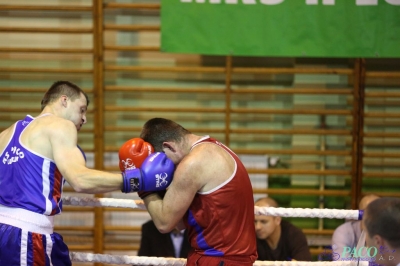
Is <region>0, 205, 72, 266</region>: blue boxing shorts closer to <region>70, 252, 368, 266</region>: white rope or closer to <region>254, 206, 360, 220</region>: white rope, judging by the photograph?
<region>70, 252, 368, 266</region>: white rope

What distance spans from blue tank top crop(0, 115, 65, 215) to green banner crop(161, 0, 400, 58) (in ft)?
8.13

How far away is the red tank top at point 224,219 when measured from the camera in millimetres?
2904

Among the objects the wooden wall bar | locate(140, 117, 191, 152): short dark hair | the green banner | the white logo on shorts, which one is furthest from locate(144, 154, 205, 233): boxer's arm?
the wooden wall bar

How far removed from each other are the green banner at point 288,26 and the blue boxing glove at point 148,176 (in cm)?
252

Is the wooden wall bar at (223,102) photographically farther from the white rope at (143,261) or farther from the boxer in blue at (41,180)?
the boxer in blue at (41,180)

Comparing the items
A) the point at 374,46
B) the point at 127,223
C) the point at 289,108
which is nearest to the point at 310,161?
the point at 289,108

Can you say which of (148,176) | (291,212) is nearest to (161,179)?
(148,176)

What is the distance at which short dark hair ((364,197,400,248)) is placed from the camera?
2.30 meters

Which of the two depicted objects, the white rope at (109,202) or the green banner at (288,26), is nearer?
the white rope at (109,202)

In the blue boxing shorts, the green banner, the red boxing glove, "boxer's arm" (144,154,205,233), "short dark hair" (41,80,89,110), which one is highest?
the green banner

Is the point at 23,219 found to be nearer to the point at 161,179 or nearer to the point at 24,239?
the point at 24,239

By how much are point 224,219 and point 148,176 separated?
1.45 ft

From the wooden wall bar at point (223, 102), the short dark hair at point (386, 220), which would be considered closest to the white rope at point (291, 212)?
the short dark hair at point (386, 220)

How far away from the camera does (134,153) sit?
2949 millimetres
